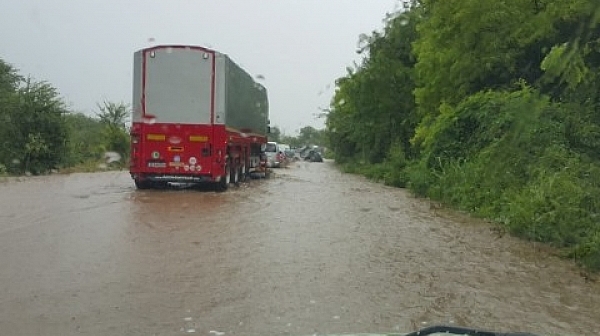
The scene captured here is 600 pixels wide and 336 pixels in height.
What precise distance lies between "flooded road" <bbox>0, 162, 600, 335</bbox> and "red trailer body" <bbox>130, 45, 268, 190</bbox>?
4.34m

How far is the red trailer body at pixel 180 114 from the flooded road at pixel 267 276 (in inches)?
171

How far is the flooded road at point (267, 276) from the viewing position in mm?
6207

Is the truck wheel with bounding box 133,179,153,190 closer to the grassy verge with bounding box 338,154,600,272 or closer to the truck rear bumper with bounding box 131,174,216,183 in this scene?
the truck rear bumper with bounding box 131,174,216,183

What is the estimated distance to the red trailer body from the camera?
1862 centimetres

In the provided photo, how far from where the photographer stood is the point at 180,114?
61.8 ft

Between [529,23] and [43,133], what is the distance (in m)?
21.7

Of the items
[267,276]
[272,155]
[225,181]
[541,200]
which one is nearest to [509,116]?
[267,276]

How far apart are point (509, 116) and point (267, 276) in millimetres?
3632

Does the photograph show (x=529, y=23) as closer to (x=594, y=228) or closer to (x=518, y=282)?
(x=594, y=228)

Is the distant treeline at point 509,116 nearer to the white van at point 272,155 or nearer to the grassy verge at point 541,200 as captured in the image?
the grassy verge at point 541,200

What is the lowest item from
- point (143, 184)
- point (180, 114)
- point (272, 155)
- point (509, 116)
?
point (143, 184)

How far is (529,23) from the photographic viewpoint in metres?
19.2

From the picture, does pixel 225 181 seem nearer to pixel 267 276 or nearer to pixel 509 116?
pixel 267 276

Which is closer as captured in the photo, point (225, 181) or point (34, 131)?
point (225, 181)
